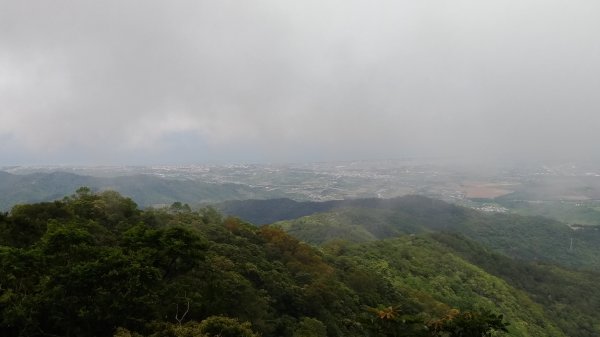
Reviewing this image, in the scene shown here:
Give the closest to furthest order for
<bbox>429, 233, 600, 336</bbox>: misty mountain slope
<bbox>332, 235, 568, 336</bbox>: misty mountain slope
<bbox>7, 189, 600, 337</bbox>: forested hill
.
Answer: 1. <bbox>7, 189, 600, 337</bbox>: forested hill
2. <bbox>332, 235, 568, 336</bbox>: misty mountain slope
3. <bbox>429, 233, 600, 336</bbox>: misty mountain slope

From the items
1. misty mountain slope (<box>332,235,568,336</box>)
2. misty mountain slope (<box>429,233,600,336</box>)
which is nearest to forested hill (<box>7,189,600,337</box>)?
misty mountain slope (<box>332,235,568,336</box>)

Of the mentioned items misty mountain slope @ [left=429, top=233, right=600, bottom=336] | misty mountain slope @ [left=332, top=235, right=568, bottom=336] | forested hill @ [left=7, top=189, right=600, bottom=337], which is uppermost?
forested hill @ [left=7, top=189, right=600, bottom=337]

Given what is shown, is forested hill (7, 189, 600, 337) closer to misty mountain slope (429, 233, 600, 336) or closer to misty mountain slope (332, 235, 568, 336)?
misty mountain slope (332, 235, 568, 336)

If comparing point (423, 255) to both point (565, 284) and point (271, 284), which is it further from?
point (271, 284)

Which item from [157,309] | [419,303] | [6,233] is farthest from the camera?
[419,303]

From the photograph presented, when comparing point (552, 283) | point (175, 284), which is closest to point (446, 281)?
point (552, 283)

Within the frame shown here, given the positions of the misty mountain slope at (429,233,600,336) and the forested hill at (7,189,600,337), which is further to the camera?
the misty mountain slope at (429,233,600,336)

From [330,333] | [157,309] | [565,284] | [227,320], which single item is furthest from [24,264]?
[565,284]

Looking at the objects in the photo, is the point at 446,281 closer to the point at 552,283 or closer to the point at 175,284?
the point at 552,283

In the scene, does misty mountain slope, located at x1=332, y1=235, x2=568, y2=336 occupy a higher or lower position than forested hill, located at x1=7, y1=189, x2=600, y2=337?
lower
